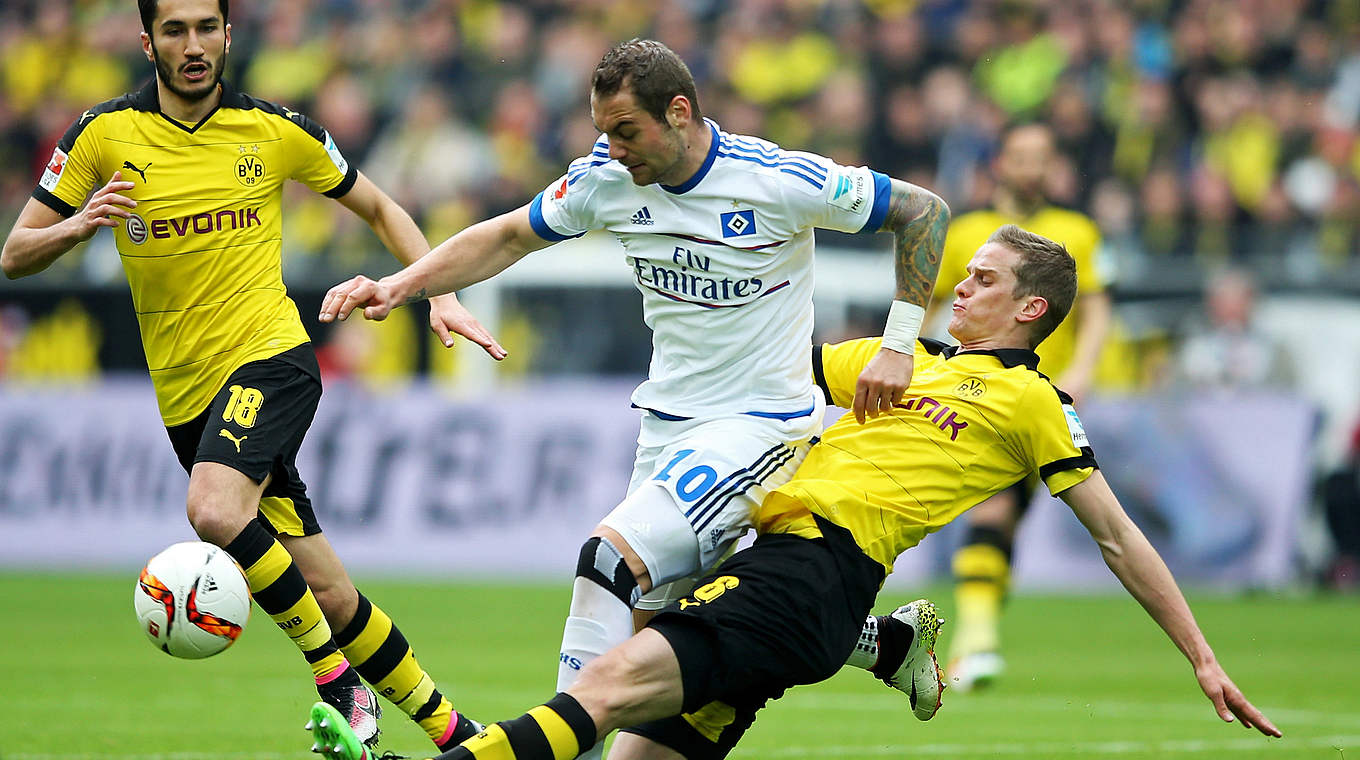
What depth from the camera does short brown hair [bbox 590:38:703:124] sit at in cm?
510

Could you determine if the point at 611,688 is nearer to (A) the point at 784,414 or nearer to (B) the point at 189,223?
(A) the point at 784,414

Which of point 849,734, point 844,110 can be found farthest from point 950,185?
point 849,734

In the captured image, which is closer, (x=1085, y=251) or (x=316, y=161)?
(x=316, y=161)

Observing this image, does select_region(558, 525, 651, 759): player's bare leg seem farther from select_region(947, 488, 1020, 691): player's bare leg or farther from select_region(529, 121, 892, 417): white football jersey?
select_region(947, 488, 1020, 691): player's bare leg

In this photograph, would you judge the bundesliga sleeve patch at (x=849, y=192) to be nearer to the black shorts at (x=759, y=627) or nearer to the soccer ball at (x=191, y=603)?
the black shorts at (x=759, y=627)

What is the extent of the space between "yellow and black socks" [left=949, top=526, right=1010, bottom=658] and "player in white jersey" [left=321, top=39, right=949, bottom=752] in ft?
11.2

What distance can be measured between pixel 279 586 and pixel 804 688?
4.33 m

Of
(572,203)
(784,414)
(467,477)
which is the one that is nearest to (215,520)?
(572,203)

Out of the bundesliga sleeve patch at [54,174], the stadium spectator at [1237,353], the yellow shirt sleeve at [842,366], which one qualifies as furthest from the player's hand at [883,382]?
the stadium spectator at [1237,353]

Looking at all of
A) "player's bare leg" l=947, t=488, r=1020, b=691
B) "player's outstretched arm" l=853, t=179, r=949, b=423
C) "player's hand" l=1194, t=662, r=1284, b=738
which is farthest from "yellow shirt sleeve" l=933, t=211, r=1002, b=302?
"player's hand" l=1194, t=662, r=1284, b=738

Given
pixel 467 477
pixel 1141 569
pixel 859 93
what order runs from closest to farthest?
1. pixel 1141 569
2. pixel 467 477
3. pixel 859 93

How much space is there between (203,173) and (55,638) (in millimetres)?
5525

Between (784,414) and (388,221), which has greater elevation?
(388,221)

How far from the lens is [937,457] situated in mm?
5176
